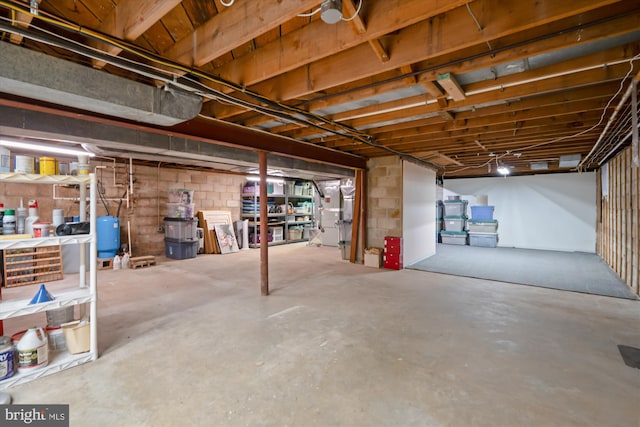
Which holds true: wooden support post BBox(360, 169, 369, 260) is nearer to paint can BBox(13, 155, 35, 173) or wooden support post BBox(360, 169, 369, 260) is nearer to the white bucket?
the white bucket

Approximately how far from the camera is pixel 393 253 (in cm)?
599

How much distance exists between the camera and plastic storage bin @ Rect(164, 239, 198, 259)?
22.7 feet

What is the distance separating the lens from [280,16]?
169 centimetres

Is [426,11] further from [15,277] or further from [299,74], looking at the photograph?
[15,277]

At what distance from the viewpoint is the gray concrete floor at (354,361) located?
5.99 ft

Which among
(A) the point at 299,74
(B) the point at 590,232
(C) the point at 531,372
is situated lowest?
(C) the point at 531,372

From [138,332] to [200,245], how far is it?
5.00m

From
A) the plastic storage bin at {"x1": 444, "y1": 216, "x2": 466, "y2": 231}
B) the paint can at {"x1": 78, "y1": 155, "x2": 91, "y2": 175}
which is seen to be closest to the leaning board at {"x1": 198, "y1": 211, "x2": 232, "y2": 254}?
the paint can at {"x1": 78, "y1": 155, "x2": 91, "y2": 175}

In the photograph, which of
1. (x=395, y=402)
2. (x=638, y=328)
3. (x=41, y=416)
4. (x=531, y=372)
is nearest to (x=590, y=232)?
(x=638, y=328)

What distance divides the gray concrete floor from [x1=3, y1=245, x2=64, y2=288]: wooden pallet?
1.61 meters

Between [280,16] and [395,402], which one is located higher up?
[280,16]

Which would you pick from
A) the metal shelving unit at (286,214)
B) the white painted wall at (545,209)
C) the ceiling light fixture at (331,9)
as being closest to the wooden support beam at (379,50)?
the ceiling light fixture at (331,9)

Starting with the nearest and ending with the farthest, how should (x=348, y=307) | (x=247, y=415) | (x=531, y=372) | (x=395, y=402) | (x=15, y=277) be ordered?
(x=247, y=415) < (x=395, y=402) < (x=531, y=372) < (x=348, y=307) < (x=15, y=277)

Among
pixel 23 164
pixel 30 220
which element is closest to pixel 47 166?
pixel 23 164
